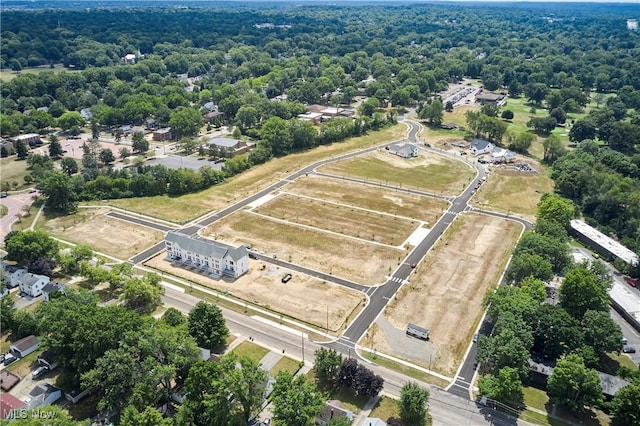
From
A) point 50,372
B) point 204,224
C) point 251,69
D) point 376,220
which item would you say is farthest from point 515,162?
point 251,69

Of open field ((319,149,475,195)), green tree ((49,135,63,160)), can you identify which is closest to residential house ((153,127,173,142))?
green tree ((49,135,63,160))

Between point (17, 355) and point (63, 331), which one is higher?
point (63, 331)

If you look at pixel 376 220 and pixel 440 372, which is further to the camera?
pixel 376 220

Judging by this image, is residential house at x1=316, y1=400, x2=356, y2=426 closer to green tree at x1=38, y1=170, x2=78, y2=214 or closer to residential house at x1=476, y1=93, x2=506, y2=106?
green tree at x1=38, y1=170, x2=78, y2=214

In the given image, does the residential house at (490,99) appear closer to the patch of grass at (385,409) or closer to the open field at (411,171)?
the open field at (411,171)

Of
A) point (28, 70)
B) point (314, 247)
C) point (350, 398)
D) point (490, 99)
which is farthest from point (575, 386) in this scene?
point (28, 70)

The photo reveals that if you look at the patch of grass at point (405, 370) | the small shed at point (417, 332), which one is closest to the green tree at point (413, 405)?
the patch of grass at point (405, 370)

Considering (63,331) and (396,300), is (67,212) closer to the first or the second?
(63,331)
